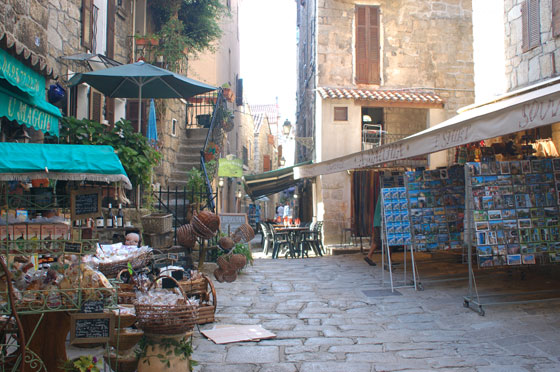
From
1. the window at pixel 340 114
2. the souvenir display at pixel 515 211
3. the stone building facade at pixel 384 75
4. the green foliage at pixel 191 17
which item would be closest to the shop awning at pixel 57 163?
the souvenir display at pixel 515 211

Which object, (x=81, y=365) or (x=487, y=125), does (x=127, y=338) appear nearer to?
(x=81, y=365)

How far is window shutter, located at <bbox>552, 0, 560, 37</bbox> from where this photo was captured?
744 cm

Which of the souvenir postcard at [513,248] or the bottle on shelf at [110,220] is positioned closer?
the souvenir postcard at [513,248]

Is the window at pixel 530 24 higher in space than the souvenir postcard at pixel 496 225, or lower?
higher

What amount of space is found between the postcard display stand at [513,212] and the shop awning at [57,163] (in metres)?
4.19

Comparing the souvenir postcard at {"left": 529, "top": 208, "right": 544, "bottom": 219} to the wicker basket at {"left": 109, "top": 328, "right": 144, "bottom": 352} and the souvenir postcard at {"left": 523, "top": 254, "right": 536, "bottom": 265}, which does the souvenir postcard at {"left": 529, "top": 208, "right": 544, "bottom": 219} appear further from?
the wicker basket at {"left": 109, "top": 328, "right": 144, "bottom": 352}

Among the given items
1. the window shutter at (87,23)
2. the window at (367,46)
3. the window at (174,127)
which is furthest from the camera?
the window at (367,46)

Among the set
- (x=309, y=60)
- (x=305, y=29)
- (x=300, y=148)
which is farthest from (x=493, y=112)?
(x=300, y=148)

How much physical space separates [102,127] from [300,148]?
1633 centimetres

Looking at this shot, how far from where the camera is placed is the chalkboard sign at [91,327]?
302cm

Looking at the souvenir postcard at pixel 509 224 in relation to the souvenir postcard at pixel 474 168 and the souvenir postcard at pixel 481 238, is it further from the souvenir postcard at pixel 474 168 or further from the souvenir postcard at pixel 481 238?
the souvenir postcard at pixel 474 168

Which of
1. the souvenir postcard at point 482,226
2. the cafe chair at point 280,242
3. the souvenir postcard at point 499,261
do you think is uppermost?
the souvenir postcard at point 482,226

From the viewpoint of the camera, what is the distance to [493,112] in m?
4.77

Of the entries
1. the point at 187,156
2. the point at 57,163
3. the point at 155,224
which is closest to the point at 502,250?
the point at 57,163
